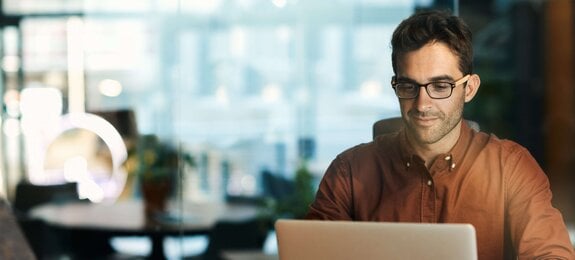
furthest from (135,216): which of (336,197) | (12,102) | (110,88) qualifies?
(336,197)

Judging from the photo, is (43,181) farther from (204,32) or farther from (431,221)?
(431,221)

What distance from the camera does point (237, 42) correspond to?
6.54 meters

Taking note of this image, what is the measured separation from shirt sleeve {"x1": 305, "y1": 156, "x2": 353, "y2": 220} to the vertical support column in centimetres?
369

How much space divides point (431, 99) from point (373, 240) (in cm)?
53

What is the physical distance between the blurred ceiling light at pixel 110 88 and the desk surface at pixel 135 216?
643 mm

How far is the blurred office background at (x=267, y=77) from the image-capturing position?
639 cm

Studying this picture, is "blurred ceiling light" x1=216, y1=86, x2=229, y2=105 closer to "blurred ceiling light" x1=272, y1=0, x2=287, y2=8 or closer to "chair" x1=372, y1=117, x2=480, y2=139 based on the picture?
"blurred ceiling light" x1=272, y1=0, x2=287, y2=8

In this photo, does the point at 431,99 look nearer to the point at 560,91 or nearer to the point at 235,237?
the point at 560,91

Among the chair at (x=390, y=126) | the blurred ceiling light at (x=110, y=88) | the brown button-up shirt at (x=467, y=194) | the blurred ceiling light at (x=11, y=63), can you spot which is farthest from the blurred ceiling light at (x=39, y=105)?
the brown button-up shirt at (x=467, y=194)

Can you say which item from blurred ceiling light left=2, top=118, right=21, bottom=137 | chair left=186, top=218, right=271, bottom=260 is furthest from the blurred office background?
blurred ceiling light left=2, top=118, right=21, bottom=137

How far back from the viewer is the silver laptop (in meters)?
2.18

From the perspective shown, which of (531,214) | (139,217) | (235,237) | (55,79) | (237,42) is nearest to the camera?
(531,214)

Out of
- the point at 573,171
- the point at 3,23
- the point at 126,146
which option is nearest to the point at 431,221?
the point at 573,171

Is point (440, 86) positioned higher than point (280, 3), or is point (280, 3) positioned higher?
point (280, 3)
